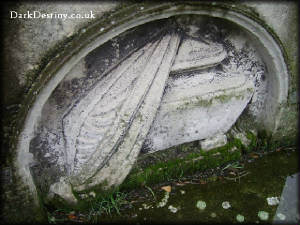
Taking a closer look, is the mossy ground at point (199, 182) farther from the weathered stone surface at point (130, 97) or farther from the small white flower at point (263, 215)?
the weathered stone surface at point (130, 97)

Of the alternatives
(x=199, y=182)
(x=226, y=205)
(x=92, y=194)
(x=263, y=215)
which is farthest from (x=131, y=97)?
(x=263, y=215)

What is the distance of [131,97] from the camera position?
8.50ft

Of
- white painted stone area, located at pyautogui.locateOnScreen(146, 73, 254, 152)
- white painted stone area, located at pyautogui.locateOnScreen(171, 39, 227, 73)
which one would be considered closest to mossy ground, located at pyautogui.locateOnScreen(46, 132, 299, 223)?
white painted stone area, located at pyautogui.locateOnScreen(146, 73, 254, 152)

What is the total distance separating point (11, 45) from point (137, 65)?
3.29 feet

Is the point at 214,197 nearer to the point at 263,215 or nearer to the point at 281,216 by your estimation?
the point at 263,215

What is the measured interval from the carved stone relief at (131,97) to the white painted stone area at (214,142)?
12.7 inches

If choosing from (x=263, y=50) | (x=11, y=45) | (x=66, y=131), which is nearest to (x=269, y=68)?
(x=263, y=50)

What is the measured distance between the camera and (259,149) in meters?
3.48

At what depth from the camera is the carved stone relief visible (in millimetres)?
2504

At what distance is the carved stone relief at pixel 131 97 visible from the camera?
2504mm

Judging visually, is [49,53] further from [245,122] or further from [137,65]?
[245,122]

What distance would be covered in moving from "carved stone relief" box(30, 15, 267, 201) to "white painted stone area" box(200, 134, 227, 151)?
0.32 m

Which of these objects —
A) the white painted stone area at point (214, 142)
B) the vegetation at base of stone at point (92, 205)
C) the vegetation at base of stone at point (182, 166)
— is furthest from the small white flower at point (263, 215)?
the vegetation at base of stone at point (92, 205)

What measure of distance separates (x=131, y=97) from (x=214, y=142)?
1.12 meters
